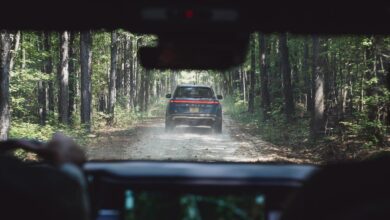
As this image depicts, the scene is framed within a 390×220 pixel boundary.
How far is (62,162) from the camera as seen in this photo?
212 centimetres

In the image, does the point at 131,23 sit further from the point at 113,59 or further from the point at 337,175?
the point at 113,59

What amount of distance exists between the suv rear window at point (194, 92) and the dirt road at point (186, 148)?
1763 mm

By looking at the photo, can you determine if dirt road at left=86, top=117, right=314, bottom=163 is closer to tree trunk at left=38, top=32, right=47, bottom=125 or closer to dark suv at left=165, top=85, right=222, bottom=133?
dark suv at left=165, top=85, right=222, bottom=133

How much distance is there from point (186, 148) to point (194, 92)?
4.34 meters

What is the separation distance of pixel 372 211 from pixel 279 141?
16493mm

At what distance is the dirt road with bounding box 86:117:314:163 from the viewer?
43.2 feet

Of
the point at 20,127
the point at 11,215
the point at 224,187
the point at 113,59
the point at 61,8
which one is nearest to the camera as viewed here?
the point at 11,215

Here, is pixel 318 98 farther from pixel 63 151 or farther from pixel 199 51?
pixel 63 151

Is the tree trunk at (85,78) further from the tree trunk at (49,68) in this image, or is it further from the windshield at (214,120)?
the tree trunk at (49,68)

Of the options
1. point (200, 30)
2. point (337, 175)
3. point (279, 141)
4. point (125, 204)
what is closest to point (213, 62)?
point (200, 30)

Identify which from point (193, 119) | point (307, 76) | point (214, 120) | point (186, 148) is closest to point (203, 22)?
point (186, 148)

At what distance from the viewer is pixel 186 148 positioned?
596 inches

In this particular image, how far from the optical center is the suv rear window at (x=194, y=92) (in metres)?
18.9

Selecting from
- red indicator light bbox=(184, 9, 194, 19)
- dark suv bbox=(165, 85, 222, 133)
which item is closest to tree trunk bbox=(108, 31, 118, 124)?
dark suv bbox=(165, 85, 222, 133)
